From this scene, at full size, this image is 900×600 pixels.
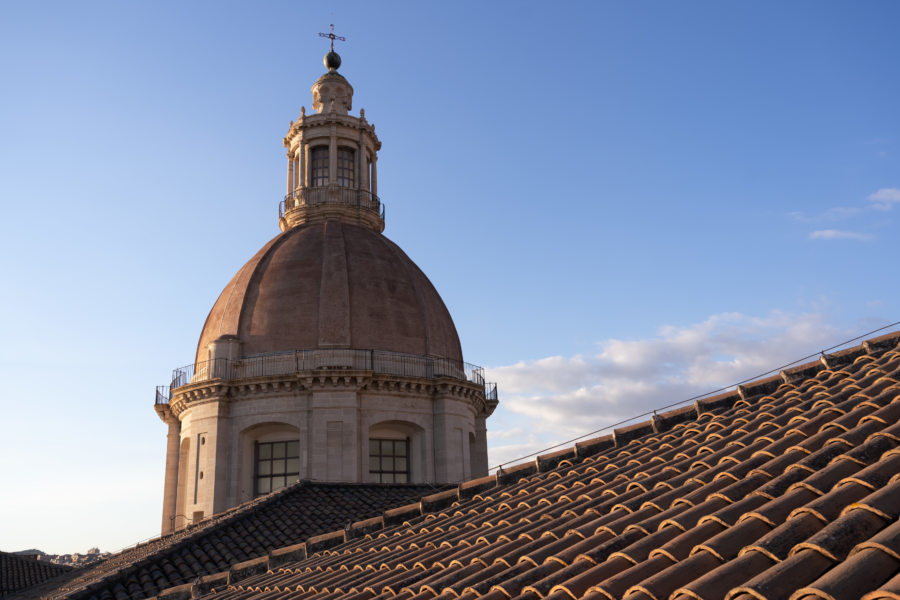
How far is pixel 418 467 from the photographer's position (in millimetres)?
31219

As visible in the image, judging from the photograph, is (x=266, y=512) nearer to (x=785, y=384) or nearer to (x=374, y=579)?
(x=374, y=579)

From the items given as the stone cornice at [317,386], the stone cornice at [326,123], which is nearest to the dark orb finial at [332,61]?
the stone cornice at [326,123]

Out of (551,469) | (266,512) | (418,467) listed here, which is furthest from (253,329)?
(551,469)

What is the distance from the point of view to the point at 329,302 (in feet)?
104

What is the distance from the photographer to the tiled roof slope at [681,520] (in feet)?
13.2

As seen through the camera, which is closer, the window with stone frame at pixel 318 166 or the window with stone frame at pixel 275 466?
the window with stone frame at pixel 275 466

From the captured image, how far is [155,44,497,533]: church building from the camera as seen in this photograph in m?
29.9

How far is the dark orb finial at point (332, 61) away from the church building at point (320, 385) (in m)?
11.4

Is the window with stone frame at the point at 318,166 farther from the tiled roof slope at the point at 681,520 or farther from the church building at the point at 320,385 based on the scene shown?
the tiled roof slope at the point at 681,520

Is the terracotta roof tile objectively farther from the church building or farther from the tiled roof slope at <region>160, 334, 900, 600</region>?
the church building

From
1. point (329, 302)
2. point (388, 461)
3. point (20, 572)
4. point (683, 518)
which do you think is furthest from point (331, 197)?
point (683, 518)

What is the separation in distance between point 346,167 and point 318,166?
1.36 metres

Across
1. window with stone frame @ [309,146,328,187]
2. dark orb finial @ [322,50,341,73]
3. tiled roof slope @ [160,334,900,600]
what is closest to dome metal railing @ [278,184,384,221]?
window with stone frame @ [309,146,328,187]

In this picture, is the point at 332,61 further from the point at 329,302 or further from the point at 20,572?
the point at 20,572
